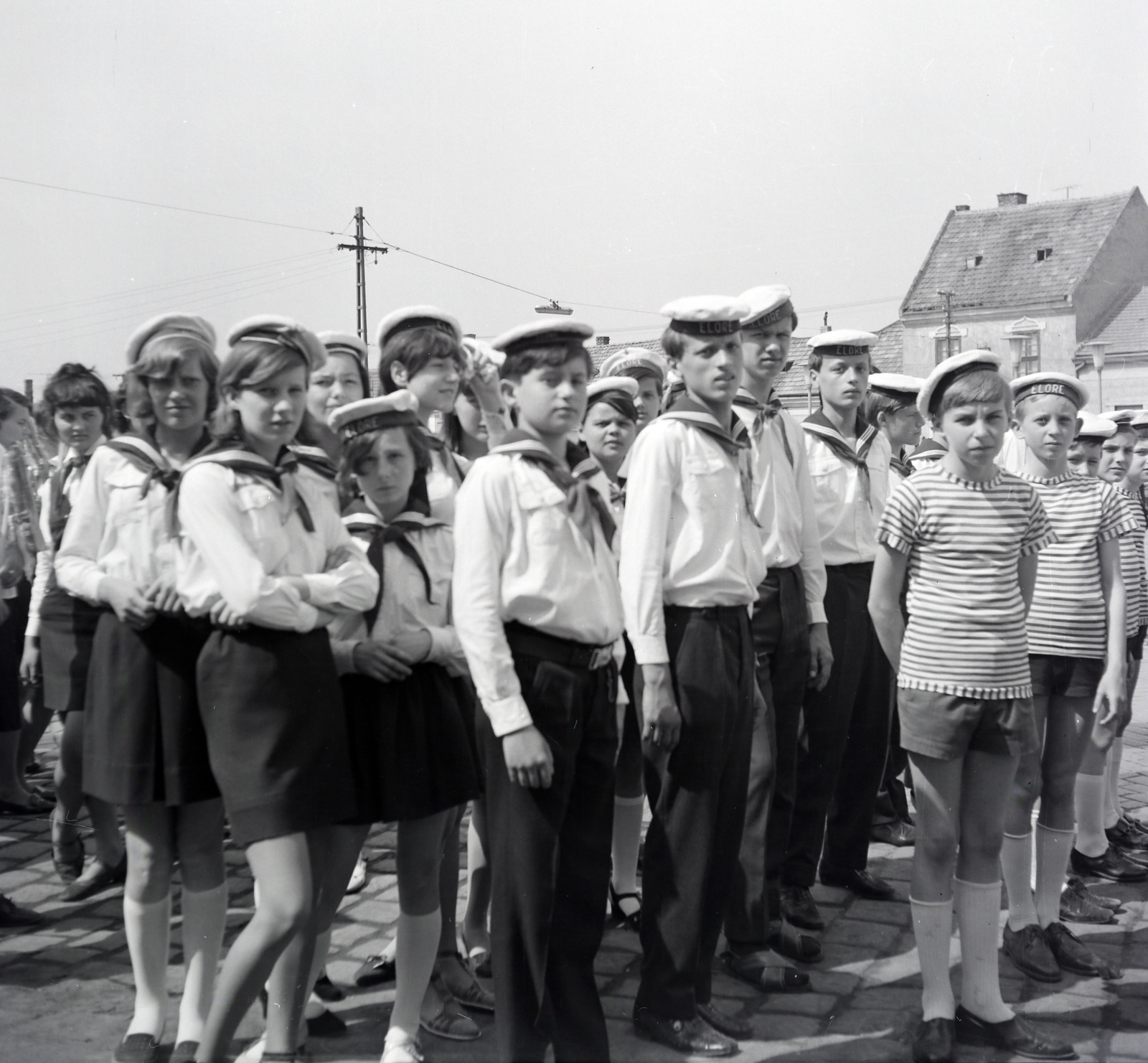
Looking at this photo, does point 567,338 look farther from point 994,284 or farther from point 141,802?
point 994,284

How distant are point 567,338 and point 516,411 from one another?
361 millimetres

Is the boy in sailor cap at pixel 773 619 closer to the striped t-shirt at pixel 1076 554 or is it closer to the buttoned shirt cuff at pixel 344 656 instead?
the striped t-shirt at pixel 1076 554

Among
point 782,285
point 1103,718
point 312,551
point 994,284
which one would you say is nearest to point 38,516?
point 312,551

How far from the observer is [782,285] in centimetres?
500

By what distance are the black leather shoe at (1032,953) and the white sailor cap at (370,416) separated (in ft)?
9.22

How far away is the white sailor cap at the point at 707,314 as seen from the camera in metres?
4.05

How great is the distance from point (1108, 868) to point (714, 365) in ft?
10.2

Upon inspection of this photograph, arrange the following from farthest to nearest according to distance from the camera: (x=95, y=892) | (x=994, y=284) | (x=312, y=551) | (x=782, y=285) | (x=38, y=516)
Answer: (x=994, y=284)
(x=38, y=516)
(x=95, y=892)
(x=782, y=285)
(x=312, y=551)

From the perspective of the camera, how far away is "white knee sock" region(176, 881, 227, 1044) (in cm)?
367

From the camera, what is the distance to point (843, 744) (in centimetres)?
528

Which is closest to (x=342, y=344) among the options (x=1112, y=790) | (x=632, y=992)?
(x=632, y=992)

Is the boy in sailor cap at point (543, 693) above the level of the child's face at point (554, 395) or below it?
below

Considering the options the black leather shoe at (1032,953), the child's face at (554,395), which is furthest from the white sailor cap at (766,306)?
the black leather shoe at (1032,953)

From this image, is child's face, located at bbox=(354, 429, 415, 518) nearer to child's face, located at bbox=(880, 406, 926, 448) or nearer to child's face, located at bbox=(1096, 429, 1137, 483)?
child's face, located at bbox=(880, 406, 926, 448)
